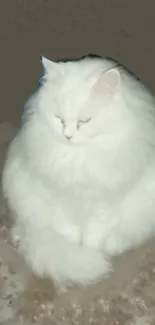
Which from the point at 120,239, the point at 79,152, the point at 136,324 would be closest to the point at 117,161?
the point at 79,152

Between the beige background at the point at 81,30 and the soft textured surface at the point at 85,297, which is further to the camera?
the beige background at the point at 81,30

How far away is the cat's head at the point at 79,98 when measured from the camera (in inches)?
68.9

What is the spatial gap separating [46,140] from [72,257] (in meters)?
0.34

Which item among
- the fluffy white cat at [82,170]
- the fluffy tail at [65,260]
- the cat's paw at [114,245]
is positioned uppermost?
the fluffy white cat at [82,170]

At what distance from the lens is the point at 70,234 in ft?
6.70

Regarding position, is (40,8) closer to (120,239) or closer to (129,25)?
(129,25)

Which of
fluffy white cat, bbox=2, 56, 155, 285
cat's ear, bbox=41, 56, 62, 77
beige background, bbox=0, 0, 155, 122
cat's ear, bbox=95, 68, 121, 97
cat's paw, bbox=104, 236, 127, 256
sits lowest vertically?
cat's paw, bbox=104, 236, 127, 256

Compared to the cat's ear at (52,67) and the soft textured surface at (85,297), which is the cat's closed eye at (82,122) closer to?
the cat's ear at (52,67)

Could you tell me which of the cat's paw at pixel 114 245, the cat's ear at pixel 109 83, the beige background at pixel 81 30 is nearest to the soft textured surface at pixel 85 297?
the cat's paw at pixel 114 245

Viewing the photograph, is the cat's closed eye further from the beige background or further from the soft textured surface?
the beige background

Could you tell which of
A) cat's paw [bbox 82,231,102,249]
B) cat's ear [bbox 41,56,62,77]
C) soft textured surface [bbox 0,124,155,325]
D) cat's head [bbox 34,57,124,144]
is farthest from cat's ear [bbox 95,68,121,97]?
soft textured surface [bbox 0,124,155,325]

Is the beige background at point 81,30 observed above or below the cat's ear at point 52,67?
above

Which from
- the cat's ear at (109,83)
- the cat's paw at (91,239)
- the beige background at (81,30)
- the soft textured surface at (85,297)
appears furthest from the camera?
the beige background at (81,30)

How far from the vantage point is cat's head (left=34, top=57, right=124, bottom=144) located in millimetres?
1751
